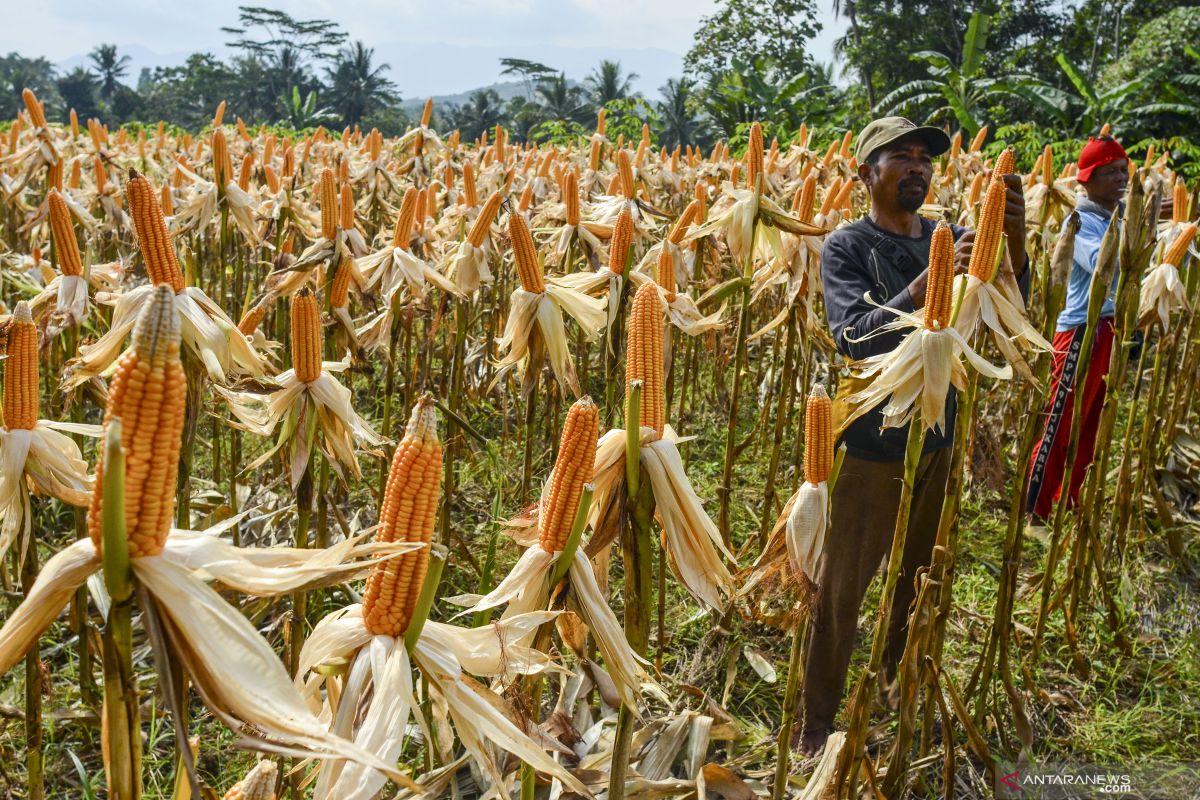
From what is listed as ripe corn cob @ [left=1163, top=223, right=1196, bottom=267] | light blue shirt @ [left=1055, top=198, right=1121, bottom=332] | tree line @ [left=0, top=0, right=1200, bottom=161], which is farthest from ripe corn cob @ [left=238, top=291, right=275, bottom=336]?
tree line @ [left=0, top=0, right=1200, bottom=161]

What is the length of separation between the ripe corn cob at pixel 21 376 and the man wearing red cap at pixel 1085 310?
3.89 meters

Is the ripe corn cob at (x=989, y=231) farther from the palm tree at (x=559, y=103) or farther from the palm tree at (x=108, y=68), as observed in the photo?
the palm tree at (x=108, y=68)

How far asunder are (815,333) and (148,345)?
3.30m

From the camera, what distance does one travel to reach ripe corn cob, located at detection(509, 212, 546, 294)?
2441mm

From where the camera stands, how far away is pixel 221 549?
0.89m

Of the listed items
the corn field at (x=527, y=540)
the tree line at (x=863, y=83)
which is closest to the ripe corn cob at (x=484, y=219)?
the corn field at (x=527, y=540)

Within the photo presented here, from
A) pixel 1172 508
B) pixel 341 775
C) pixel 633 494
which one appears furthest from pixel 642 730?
pixel 1172 508

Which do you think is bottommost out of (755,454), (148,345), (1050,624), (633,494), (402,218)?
(1050,624)

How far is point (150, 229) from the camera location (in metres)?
1.66

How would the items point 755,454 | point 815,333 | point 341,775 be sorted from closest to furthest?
point 341,775, point 815,333, point 755,454

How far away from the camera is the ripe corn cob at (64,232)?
2293 mm

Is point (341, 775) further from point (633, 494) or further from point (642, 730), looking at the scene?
point (642, 730)

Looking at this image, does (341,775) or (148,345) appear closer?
(148,345)

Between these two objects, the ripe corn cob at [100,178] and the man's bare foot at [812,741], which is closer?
the man's bare foot at [812,741]
